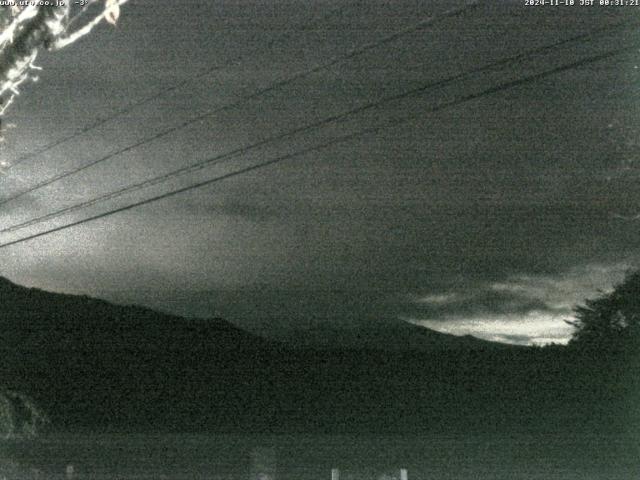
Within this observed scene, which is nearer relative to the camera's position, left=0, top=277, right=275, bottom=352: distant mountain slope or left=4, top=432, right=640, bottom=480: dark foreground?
left=4, top=432, right=640, bottom=480: dark foreground

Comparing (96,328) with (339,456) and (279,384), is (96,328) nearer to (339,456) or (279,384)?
(279,384)

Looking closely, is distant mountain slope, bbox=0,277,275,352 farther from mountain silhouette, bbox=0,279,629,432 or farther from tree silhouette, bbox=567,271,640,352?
tree silhouette, bbox=567,271,640,352

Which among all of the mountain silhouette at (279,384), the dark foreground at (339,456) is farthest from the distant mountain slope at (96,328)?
the dark foreground at (339,456)

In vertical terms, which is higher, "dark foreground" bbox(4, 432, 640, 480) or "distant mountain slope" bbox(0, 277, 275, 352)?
"distant mountain slope" bbox(0, 277, 275, 352)

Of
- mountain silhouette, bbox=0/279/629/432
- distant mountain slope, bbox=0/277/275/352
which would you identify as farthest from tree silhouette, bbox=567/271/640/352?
distant mountain slope, bbox=0/277/275/352

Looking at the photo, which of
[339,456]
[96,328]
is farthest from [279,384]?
[96,328]

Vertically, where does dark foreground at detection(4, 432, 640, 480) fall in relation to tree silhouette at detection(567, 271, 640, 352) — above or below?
below

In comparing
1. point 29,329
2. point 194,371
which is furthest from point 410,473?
point 29,329

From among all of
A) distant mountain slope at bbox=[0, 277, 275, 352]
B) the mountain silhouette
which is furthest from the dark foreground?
distant mountain slope at bbox=[0, 277, 275, 352]

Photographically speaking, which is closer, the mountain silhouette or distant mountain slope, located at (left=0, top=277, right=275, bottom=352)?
the mountain silhouette

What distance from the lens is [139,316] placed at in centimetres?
3709

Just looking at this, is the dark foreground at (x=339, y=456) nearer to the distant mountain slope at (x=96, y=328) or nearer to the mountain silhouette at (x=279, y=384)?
the mountain silhouette at (x=279, y=384)

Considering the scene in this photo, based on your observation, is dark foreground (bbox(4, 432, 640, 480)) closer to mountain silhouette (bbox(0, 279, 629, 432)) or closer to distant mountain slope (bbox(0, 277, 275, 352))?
mountain silhouette (bbox(0, 279, 629, 432))

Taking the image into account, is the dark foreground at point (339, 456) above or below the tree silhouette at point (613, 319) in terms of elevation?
below
